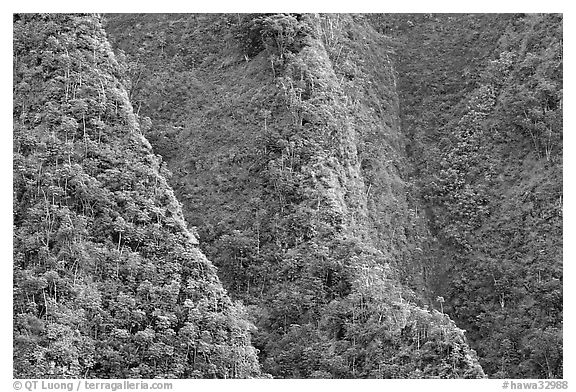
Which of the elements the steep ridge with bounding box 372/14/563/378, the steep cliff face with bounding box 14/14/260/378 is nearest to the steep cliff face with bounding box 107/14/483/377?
the steep ridge with bounding box 372/14/563/378

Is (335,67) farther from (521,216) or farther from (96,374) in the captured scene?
(96,374)

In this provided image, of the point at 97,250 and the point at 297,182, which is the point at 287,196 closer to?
the point at 297,182

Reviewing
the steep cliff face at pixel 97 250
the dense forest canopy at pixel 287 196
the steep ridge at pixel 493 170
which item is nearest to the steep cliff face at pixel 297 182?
the dense forest canopy at pixel 287 196

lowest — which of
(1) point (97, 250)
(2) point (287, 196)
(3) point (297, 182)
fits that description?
(1) point (97, 250)

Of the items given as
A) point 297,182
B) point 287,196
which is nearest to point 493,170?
point 297,182

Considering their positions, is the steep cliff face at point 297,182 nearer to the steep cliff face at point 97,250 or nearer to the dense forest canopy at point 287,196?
the dense forest canopy at point 287,196

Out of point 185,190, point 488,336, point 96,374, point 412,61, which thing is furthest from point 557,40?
point 96,374
